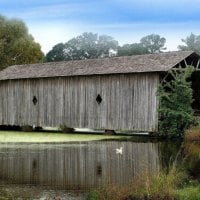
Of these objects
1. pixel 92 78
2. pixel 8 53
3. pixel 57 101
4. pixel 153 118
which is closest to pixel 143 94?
pixel 153 118

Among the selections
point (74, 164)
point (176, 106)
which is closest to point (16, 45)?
point (176, 106)

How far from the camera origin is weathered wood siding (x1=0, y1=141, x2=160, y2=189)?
615 inches

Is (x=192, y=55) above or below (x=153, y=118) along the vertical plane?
above

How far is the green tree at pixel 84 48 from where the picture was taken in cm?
8731

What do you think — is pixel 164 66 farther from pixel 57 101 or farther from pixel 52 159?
pixel 52 159

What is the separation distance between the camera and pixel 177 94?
33125mm

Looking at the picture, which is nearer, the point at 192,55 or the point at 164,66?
the point at 164,66

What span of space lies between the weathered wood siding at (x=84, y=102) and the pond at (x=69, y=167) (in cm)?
832

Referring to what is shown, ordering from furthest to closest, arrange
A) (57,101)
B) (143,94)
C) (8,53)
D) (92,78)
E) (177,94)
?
(8,53) < (57,101) < (92,78) < (143,94) < (177,94)

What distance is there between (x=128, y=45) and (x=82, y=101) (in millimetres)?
46768

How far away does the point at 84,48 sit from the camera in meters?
88.8

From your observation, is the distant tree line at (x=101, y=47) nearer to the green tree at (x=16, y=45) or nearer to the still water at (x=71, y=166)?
the green tree at (x=16, y=45)

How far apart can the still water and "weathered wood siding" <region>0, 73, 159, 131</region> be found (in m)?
8.91

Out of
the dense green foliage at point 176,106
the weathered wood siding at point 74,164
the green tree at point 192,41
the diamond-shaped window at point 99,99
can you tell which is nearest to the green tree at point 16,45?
the green tree at point 192,41
